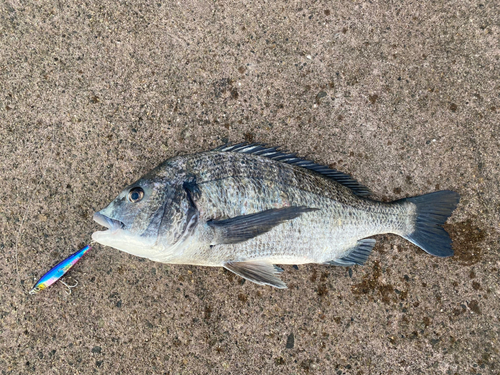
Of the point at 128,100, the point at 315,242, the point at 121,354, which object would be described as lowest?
the point at 121,354

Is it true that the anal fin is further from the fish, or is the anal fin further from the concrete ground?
the concrete ground

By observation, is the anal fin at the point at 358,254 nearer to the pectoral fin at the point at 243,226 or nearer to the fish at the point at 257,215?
the fish at the point at 257,215

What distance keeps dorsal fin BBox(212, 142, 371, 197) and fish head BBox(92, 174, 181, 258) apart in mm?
581

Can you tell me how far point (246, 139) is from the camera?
2688mm

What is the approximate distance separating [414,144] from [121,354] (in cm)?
301

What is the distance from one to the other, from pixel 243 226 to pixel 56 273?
164cm

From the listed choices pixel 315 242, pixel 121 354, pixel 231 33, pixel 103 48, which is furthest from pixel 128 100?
pixel 121 354

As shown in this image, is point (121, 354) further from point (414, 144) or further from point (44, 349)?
point (414, 144)

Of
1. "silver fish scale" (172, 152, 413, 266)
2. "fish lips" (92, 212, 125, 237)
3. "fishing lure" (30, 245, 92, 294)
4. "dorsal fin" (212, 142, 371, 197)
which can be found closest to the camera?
"fish lips" (92, 212, 125, 237)

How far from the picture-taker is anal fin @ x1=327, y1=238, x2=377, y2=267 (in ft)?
8.00

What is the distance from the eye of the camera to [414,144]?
8.80 ft

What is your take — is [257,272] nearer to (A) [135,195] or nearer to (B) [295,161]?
(B) [295,161]

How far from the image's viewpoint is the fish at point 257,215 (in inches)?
82.3

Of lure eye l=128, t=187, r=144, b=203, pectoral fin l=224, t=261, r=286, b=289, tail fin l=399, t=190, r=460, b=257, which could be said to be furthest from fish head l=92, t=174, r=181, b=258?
tail fin l=399, t=190, r=460, b=257
